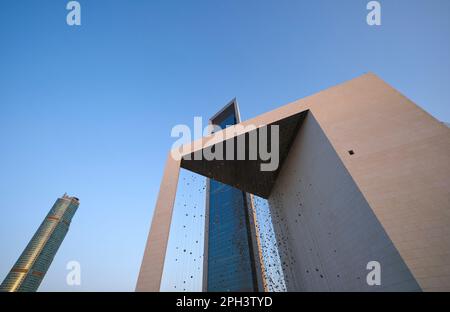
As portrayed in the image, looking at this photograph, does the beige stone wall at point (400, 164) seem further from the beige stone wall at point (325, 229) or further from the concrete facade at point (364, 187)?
the beige stone wall at point (325, 229)

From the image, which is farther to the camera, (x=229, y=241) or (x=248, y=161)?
(x=229, y=241)

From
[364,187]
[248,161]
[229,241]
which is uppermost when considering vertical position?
[229,241]

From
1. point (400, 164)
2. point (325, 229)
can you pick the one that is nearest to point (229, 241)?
point (325, 229)

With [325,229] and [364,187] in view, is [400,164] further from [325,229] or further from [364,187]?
[325,229]

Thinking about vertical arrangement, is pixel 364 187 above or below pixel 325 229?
above

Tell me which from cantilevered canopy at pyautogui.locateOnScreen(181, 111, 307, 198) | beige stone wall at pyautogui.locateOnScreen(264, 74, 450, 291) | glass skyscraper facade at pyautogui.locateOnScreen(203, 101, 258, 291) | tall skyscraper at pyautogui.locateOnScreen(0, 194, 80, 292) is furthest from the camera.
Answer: tall skyscraper at pyautogui.locateOnScreen(0, 194, 80, 292)

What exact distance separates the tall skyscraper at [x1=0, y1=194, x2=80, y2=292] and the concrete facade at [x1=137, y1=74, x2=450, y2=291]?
337ft

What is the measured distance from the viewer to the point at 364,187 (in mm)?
6430

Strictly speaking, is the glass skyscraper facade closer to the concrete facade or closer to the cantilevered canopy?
the cantilevered canopy

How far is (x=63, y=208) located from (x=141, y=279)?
11811cm

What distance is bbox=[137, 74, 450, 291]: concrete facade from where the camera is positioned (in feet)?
17.3

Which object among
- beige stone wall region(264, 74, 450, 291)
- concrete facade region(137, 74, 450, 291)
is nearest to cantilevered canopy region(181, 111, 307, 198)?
concrete facade region(137, 74, 450, 291)

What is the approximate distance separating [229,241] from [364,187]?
35.6 meters
